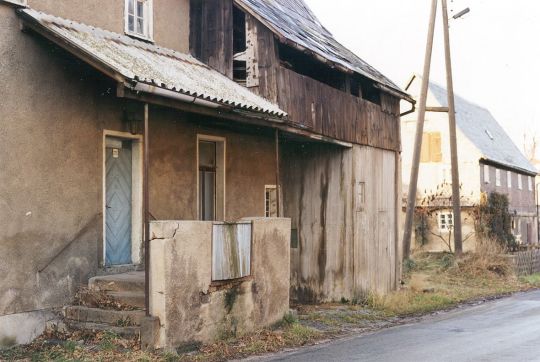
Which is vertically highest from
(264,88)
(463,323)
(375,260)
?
(264,88)

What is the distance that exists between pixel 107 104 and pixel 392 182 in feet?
30.1

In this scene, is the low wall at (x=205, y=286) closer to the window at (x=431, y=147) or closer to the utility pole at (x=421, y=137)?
the utility pole at (x=421, y=137)

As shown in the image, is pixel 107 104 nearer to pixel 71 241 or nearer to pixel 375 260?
pixel 71 241

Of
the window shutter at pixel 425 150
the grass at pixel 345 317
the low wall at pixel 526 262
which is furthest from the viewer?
the window shutter at pixel 425 150

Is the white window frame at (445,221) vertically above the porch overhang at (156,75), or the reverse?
the porch overhang at (156,75)

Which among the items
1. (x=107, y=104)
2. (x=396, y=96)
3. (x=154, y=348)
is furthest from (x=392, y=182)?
(x=154, y=348)

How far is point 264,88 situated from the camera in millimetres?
13641

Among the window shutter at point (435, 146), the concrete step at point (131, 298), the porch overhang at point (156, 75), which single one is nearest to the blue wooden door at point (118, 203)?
the concrete step at point (131, 298)

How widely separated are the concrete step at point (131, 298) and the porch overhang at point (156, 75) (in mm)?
2836

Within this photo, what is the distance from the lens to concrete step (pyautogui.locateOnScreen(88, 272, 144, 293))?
1043 cm

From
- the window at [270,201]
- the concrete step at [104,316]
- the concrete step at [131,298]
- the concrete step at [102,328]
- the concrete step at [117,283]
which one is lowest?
the concrete step at [102,328]

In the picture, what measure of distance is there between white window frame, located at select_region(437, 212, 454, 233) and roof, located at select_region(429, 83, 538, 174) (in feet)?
11.2

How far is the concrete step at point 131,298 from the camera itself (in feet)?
33.0

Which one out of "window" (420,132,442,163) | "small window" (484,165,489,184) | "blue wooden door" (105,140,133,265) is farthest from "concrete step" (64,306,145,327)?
"small window" (484,165,489,184)
